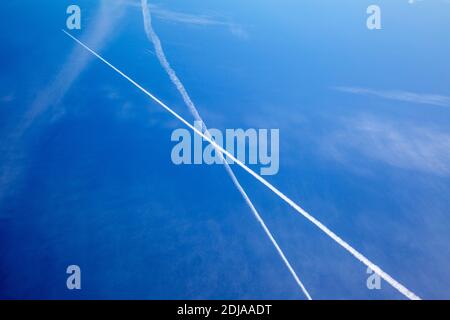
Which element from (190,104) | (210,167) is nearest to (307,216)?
(210,167)

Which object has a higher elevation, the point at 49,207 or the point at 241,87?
the point at 241,87

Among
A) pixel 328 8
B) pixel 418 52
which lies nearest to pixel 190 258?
pixel 418 52

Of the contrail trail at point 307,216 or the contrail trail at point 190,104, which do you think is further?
the contrail trail at point 190,104

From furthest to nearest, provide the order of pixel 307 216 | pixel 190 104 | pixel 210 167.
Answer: pixel 190 104 → pixel 210 167 → pixel 307 216

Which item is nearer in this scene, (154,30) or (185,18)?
(154,30)

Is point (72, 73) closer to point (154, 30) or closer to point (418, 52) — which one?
point (154, 30)

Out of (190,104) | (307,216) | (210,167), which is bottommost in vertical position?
(307,216)

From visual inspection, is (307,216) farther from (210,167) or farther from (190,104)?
(190,104)

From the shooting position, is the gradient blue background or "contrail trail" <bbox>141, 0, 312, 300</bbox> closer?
the gradient blue background
